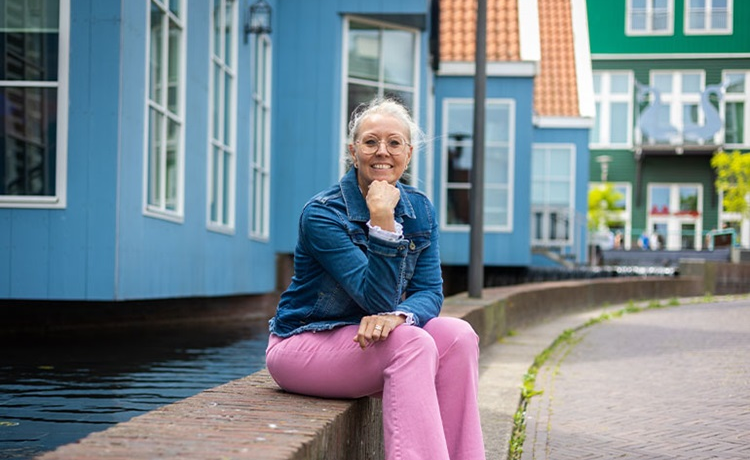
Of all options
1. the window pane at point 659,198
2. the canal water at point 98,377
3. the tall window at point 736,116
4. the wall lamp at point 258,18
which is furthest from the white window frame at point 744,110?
the canal water at point 98,377

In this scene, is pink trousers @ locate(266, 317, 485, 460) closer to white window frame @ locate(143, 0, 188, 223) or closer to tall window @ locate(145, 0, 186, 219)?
white window frame @ locate(143, 0, 188, 223)

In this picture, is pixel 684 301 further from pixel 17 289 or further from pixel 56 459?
pixel 56 459

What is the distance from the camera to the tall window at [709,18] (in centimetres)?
4025

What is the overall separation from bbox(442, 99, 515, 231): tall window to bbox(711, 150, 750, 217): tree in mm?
20179

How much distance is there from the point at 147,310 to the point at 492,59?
9607mm

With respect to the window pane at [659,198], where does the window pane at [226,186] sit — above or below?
below

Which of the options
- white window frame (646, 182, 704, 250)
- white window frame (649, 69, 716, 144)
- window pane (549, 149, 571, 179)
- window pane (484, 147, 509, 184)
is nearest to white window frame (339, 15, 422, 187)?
window pane (484, 147, 509, 184)

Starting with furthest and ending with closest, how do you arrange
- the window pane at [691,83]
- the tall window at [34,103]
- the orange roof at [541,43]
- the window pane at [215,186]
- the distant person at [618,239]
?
the window pane at [691,83] < the distant person at [618,239] < the orange roof at [541,43] < the window pane at [215,186] < the tall window at [34,103]

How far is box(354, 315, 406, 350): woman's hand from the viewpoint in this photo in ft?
10.8

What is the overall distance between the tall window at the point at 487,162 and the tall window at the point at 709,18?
2435cm

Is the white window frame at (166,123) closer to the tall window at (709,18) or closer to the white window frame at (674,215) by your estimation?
the white window frame at (674,215)

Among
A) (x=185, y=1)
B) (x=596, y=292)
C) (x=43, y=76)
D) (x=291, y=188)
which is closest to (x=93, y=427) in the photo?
(x=43, y=76)

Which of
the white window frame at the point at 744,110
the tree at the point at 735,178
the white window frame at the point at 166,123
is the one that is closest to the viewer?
the white window frame at the point at 166,123

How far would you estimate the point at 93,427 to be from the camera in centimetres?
508
